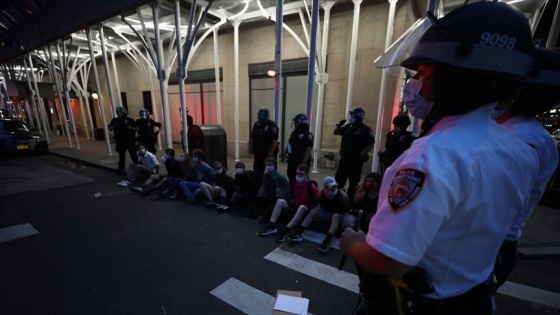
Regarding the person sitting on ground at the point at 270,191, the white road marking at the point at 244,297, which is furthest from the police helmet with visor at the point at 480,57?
the person sitting on ground at the point at 270,191

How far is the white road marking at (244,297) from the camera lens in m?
2.43

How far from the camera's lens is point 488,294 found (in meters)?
0.97

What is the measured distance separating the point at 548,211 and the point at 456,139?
21.0ft

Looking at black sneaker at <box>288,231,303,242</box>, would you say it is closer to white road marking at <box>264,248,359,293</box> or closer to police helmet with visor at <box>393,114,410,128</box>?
white road marking at <box>264,248,359,293</box>

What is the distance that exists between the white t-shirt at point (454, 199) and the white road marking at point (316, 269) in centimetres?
215

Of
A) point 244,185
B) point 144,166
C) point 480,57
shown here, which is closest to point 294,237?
point 244,185

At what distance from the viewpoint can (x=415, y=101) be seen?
3.74ft

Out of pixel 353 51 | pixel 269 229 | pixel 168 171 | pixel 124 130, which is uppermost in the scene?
pixel 353 51

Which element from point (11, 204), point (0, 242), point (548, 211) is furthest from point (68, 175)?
point (548, 211)

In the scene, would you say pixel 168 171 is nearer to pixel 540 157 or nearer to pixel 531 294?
pixel 540 157

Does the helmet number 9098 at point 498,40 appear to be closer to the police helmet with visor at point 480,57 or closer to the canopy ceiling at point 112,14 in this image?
the police helmet with visor at point 480,57

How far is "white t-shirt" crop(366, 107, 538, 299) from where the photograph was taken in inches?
28.0

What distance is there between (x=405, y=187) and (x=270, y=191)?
4.01m

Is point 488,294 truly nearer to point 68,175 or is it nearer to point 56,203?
point 56,203
